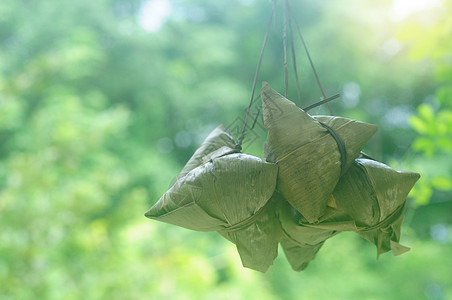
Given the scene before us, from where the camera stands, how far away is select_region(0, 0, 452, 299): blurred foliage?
1.92 metres

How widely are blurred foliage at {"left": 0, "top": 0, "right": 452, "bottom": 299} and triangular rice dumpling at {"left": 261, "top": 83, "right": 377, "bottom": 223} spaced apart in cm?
163

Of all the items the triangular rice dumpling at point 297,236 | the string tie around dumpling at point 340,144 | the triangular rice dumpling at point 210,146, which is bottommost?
the triangular rice dumpling at point 297,236

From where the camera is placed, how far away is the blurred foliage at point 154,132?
6.29ft

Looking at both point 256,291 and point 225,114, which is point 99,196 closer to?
point 256,291

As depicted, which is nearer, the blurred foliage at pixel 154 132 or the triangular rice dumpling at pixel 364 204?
the triangular rice dumpling at pixel 364 204

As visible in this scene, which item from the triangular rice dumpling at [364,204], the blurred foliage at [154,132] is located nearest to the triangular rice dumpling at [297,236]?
the triangular rice dumpling at [364,204]

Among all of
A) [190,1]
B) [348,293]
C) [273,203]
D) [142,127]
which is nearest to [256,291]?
[348,293]

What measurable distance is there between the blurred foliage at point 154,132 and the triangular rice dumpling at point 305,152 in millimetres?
1626

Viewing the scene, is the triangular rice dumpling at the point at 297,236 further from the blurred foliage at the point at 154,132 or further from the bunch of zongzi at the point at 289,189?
the blurred foliage at the point at 154,132

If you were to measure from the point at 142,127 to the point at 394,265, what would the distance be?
7.59ft

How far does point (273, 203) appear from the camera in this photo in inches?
15.6

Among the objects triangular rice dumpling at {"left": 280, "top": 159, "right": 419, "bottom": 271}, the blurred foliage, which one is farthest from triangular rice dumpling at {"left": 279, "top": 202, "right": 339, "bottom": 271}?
the blurred foliage

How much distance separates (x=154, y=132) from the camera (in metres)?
3.71

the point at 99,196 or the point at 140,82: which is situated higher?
the point at 140,82
